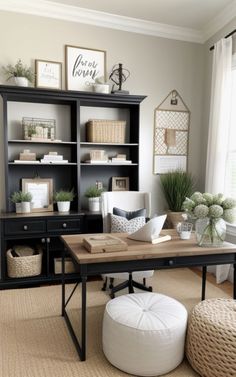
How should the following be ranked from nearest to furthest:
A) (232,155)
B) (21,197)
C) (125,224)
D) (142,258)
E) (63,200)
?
(142,258) < (125,224) < (21,197) < (63,200) < (232,155)

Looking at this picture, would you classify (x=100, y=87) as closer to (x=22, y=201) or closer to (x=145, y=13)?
(x=145, y=13)

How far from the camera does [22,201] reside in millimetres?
3365

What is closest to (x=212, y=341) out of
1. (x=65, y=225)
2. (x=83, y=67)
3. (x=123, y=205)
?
(x=123, y=205)

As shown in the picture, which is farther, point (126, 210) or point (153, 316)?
point (126, 210)

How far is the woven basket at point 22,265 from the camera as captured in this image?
3.21 metres

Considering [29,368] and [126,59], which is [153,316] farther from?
[126,59]

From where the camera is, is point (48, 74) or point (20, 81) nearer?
point (20, 81)

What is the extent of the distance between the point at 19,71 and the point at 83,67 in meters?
0.77

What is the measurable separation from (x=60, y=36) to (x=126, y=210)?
211 centimetres

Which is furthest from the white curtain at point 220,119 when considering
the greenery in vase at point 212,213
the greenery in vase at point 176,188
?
the greenery in vase at point 212,213

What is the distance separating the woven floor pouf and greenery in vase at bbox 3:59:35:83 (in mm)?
2780

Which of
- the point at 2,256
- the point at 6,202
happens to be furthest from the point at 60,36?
the point at 2,256

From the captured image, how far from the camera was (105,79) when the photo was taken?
3787mm

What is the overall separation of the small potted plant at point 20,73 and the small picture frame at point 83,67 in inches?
17.4
